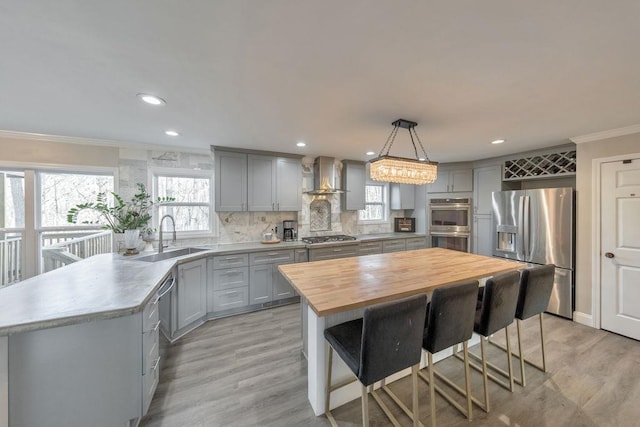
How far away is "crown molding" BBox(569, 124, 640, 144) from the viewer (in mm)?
2521

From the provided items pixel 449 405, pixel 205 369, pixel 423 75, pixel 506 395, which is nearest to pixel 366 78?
pixel 423 75

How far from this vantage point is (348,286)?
163 cm

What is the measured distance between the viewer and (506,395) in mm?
1784

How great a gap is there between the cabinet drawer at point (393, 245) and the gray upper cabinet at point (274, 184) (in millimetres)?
1762

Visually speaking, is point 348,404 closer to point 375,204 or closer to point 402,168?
point 402,168

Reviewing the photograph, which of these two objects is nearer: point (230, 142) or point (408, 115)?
point (408, 115)

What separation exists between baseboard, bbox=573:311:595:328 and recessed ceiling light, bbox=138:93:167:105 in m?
5.28

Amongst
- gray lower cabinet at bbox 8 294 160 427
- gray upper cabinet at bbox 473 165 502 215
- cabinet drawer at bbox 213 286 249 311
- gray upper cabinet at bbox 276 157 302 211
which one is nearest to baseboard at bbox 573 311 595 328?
gray upper cabinet at bbox 473 165 502 215

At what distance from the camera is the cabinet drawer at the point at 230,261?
306cm

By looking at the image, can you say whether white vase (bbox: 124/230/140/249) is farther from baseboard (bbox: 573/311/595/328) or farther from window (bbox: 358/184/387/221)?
baseboard (bbox: 573/311/595/328)

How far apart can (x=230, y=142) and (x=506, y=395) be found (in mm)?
3846

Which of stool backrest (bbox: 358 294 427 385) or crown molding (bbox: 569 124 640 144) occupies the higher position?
crown molding (bbox: 569 124 640 144)

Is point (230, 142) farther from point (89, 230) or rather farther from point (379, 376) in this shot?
point (379, 376)

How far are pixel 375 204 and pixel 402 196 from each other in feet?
1.92
